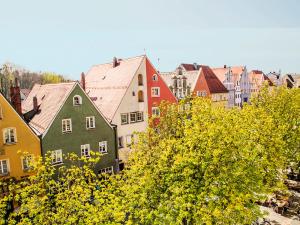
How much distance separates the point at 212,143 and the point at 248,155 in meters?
2.90

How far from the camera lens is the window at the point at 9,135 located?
103 ft

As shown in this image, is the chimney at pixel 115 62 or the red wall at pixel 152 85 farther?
the chimney at pixel 115 62

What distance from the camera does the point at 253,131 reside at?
2722cm

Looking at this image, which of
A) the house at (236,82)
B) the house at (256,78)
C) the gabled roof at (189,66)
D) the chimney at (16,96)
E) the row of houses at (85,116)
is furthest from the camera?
the house at (256,78)

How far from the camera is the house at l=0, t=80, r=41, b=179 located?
31.1 m

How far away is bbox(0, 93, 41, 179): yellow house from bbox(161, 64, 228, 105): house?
31.6m

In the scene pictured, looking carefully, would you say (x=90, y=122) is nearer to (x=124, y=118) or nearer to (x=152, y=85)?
(x=124, y=118)

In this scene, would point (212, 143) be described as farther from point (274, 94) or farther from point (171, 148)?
point (274, 94)

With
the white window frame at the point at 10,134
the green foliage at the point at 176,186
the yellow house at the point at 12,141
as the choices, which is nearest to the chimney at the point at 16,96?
the yellow house at the point at 12,141

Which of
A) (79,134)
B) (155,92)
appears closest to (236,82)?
(155,92)

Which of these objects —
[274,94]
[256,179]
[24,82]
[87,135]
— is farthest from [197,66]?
[24,82]

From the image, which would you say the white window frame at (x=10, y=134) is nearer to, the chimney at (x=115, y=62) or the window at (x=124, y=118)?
the window at (x=124, y=118)

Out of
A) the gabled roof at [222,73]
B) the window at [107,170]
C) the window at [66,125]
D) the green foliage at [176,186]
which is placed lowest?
the window at [107,170]

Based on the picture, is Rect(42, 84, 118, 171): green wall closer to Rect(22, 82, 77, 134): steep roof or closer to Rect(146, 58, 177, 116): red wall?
Rect(22, 82, 77, 134): steep roof
